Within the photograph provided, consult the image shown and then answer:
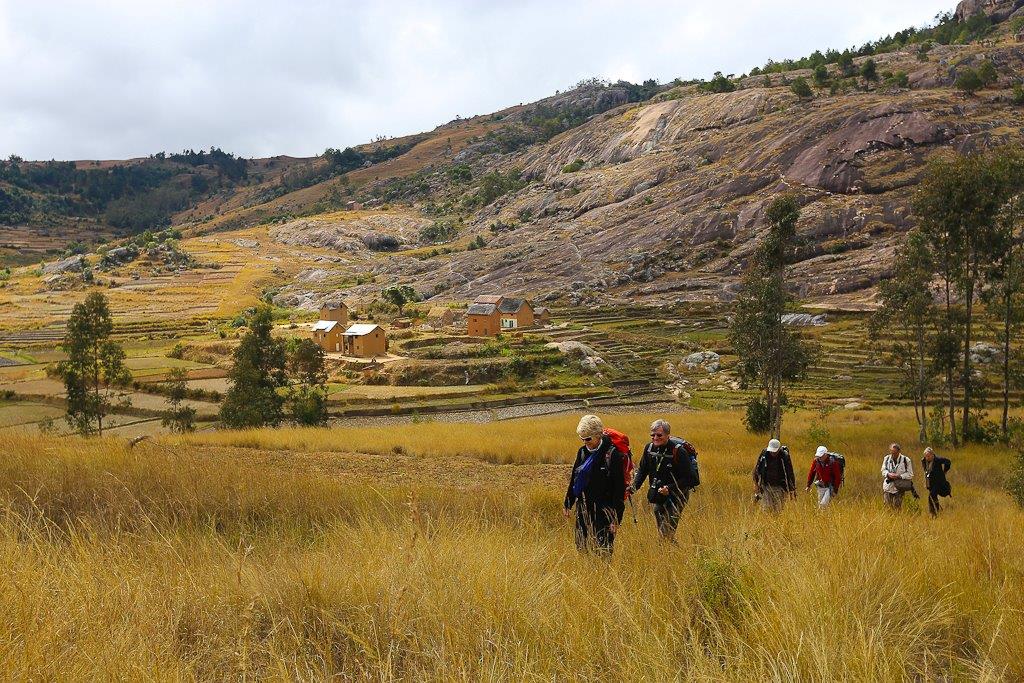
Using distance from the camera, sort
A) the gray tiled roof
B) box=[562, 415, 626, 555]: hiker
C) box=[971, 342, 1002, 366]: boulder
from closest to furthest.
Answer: box=[562, 415, 626, 555]: hiker
box=[971, 342, 1002, 366]: boulder
the gray tiled roof

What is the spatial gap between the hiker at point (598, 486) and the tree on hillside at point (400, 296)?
272 ft

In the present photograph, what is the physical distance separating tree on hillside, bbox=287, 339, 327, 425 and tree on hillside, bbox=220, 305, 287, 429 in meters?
1.26

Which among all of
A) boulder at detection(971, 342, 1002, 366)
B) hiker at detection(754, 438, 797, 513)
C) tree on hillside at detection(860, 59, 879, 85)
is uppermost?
tree on hillside at detection(860, 59, 879, 85)

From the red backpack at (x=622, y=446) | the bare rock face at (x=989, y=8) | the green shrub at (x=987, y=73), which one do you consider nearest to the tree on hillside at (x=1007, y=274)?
the red backpack at (x=622, y=446)

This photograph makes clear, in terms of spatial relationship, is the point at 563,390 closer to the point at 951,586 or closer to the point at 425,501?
the point at 425,501

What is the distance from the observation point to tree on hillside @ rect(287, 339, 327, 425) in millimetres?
37125

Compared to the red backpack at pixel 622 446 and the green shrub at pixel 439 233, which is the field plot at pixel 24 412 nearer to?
the red backpack at pixel 622 446

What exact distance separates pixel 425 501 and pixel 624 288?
86704 millimetres

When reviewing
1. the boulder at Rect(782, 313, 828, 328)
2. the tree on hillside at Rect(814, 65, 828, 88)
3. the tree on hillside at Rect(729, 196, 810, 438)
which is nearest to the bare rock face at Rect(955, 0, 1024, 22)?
the tree on hillside at Rect(814, 65, 828, 88)

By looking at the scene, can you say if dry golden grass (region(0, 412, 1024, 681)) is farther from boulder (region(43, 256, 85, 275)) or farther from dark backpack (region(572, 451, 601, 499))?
boulder (region(43, 256, 85, 275))

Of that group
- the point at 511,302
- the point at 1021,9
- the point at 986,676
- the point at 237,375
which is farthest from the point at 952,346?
the point at 1021,9

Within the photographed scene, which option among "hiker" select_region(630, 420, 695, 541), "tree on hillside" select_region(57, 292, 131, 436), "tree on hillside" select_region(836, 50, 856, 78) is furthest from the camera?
"tree on hillside" select_region(836, 50, 856, 78)

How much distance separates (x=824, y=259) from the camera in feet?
289

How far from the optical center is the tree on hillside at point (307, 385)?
122 ft
